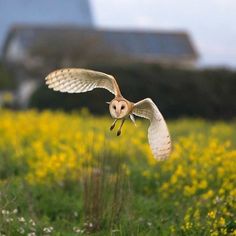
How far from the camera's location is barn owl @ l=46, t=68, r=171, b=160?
10.0 ft

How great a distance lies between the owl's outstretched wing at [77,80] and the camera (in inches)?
129

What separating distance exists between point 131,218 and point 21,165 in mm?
2846

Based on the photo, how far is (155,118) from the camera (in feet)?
10.4

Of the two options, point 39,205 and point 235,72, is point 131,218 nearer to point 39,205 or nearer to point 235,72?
point 39,205

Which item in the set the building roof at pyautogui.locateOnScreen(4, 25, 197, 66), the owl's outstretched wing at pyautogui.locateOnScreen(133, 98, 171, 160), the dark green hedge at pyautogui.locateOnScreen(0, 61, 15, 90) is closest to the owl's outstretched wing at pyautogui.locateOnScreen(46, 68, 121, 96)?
the owl's outstretched wing at pyautogui.locateOnScreen(133, 98, 171, 160)

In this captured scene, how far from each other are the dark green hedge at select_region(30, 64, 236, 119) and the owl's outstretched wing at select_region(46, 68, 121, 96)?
515 inches

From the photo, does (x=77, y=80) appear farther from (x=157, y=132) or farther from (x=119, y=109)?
(x=157, y=132)

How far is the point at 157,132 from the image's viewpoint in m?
3.11

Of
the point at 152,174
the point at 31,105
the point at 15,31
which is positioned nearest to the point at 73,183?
the point at 152,174

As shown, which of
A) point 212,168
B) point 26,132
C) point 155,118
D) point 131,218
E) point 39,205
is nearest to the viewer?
point 155,118

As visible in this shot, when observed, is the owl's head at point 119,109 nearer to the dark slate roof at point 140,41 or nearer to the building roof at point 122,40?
the building roof at point 122,40

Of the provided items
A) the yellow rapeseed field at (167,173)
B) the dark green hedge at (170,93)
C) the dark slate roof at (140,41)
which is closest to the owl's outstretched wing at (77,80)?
the yellow rapeseed field at (167,173)

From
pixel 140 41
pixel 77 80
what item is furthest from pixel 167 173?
pixel 140 41

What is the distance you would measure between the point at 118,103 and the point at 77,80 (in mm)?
356
